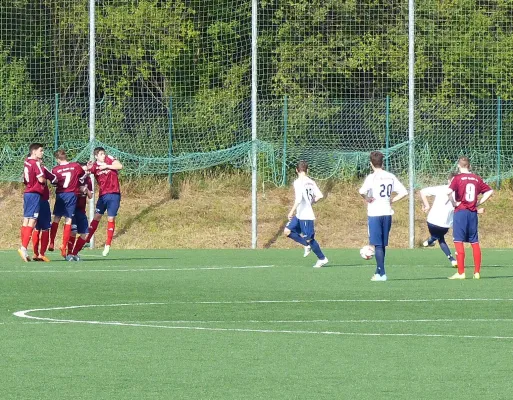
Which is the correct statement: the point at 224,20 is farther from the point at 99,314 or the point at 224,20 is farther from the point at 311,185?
the point at 99,314

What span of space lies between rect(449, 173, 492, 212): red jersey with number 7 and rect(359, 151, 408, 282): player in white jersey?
982 mm

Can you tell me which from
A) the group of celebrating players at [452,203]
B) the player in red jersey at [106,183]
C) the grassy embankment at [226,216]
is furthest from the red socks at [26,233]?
the grassy embankment at [226,216]

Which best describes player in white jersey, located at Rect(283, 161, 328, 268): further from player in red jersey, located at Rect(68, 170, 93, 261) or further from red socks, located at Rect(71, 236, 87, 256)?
player in red jersey, located at Rect(68, 170, 93, 261)

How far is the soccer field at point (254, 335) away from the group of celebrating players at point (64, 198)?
10.0 feet

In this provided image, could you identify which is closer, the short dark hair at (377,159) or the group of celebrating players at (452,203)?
the group of celebrating players at (452,203)

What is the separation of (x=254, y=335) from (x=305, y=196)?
1055cm

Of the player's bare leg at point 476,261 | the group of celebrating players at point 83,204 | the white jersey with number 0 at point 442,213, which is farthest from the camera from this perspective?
the white jersey with number 0 at point 442,213

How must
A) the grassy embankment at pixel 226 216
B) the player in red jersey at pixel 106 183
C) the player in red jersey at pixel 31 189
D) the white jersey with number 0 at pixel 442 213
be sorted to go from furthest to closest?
the grassy embankment at pixel 226 216 → the player in red jersey at pixel 106 183 → the player in red jersey at pixel 31 189 → the white jersey with number 0 at pixel 442 213

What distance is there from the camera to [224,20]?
30.4 meters

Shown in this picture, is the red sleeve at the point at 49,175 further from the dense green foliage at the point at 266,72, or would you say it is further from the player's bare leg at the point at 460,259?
the dense green foliage at the point at 266,72

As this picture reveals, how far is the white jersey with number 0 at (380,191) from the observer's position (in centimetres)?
→ 1658

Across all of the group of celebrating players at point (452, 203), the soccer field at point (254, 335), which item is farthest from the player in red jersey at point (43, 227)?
the group of celebrating players at point (452, 203)

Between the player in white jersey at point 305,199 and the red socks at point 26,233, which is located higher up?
the player in white jersey at point 305,199

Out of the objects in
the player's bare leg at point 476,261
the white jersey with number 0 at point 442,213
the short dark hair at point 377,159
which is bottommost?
the player's bare leg at point 476,261
